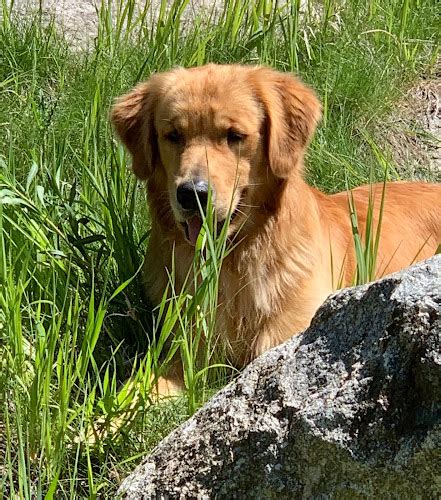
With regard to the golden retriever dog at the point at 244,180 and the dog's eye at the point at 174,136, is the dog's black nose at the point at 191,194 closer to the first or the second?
the golden retriever dog at the point at 244,180

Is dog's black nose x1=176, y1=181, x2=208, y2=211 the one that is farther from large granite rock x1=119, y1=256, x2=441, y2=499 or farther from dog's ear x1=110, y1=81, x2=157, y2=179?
large granite rock x1=119, y1=256, x2=441, y2=499

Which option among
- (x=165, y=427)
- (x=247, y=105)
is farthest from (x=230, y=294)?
(x=165, y=427)

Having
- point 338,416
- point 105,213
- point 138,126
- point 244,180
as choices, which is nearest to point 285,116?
point 244,180

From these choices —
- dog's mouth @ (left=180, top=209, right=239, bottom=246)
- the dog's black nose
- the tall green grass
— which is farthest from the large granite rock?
dog's mouth @ (left=180, top=209, right=239, bottom=246)

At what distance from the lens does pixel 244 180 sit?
3.52 meters

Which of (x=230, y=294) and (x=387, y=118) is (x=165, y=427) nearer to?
(x=230, y=294)

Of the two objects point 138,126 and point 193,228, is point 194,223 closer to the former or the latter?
point 193,228

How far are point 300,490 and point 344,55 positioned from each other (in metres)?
3.86

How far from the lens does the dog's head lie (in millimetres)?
3383

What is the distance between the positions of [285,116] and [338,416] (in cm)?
215

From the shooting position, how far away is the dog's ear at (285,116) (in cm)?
364

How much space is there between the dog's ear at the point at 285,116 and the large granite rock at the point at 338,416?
5.37ft

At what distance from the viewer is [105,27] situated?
4770 mm

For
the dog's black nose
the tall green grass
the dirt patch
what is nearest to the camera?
the tall green grass
